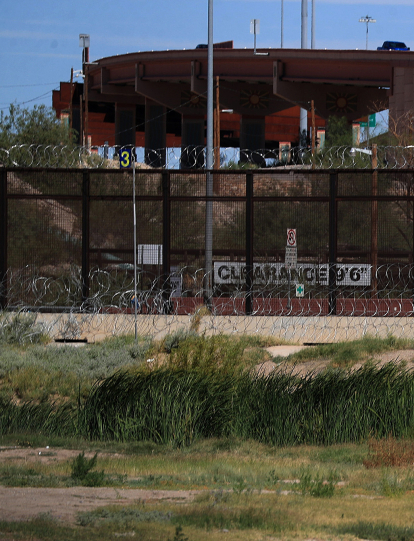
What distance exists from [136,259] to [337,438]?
28.0 ft

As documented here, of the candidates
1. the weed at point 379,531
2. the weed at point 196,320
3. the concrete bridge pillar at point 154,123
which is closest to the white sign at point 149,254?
the weed at point 196,320

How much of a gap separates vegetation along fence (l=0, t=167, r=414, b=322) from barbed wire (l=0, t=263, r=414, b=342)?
0.13 ft

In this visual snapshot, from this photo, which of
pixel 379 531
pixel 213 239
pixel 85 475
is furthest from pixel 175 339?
pixel 379 531

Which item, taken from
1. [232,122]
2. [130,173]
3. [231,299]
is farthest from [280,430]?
[232,122]

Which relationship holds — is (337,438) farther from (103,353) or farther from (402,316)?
(402,316)

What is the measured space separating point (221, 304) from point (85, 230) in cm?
296

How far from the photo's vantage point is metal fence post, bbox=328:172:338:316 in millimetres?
15488

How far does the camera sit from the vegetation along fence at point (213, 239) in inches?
623

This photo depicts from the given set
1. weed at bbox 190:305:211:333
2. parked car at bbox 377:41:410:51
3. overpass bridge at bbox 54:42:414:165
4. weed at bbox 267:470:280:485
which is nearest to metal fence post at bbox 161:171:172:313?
weed at bbox 190:305:211:333

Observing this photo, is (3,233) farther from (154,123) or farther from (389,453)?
(154,123)

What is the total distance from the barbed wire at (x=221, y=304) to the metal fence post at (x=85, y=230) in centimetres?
13

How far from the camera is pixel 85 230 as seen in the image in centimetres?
1608

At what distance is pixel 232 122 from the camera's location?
60906 millimetres

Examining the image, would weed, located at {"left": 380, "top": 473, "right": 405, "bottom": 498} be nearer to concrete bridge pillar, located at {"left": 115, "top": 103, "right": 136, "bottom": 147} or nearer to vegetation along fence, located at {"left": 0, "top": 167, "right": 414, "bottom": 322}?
vegetation along fence, located at {"left": 0, "top": 167, "right": 414, "bottom": 322}
